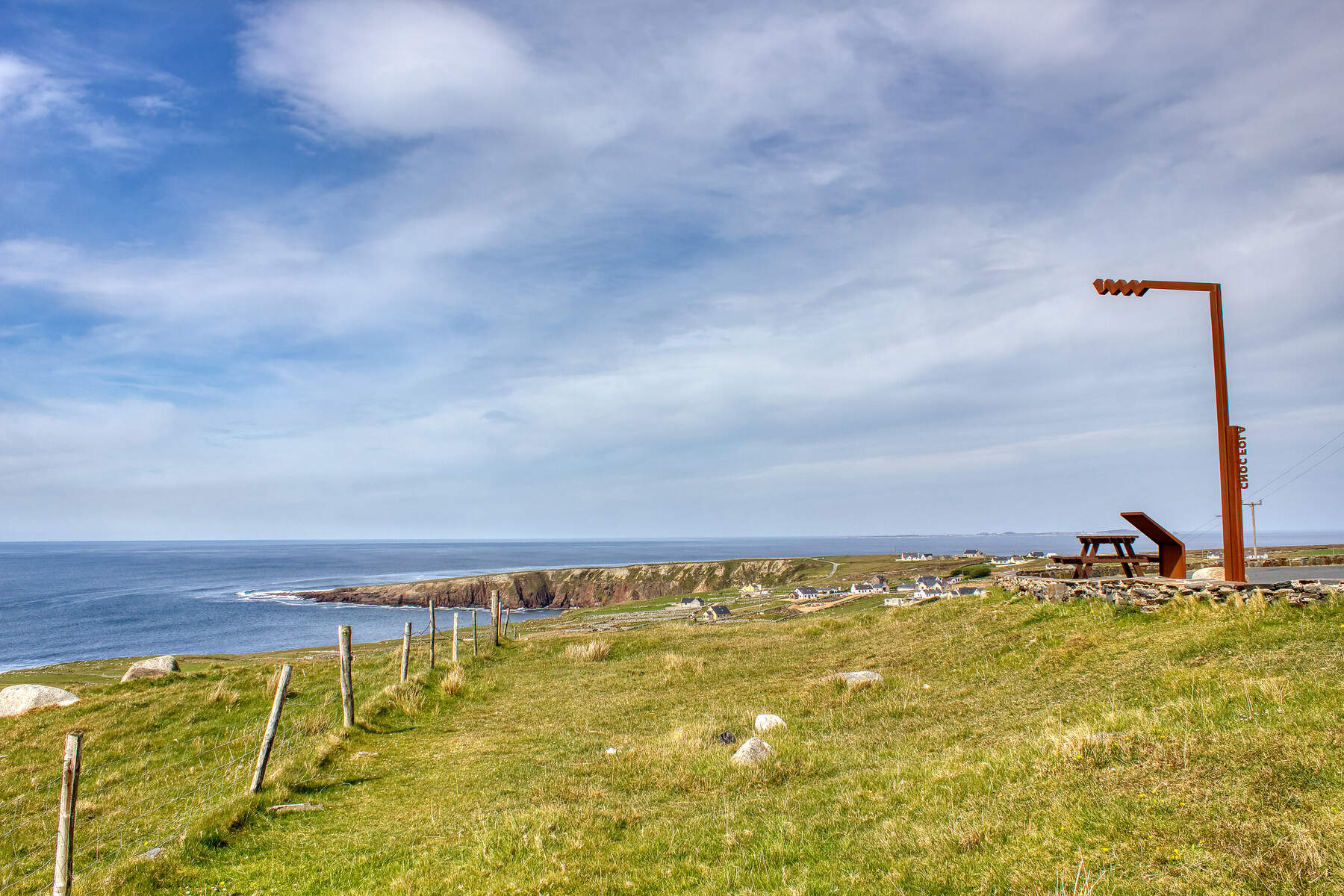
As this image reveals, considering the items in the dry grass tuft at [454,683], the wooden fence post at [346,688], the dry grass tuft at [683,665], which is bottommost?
the dry grass tuft at [454,683]

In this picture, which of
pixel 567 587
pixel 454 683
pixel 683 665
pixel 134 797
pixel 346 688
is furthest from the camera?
pixel 567 587

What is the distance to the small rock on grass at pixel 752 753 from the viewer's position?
1084cm

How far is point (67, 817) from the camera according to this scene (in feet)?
24.8

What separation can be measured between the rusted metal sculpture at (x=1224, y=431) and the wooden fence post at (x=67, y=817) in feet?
70.5

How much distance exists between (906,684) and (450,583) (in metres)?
128

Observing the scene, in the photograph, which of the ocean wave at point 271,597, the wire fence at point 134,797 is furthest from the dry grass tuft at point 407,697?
the ocean wave at point 271,597

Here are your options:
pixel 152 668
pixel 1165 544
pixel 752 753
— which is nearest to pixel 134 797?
pixel 752 753

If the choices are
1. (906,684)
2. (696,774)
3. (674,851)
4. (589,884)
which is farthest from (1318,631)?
(589,884)

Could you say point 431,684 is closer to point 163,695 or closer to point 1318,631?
point 163,695

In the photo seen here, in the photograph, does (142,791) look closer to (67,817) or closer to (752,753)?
(67,817)

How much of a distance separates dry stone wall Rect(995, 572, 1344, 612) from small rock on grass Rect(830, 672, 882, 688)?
6750 millimetres

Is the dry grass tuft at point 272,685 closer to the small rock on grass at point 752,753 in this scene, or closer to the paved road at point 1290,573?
the small rock on grass at point 752,753

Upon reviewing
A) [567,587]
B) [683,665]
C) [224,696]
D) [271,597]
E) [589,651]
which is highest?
[683,665]

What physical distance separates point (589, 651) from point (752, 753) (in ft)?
53.4
